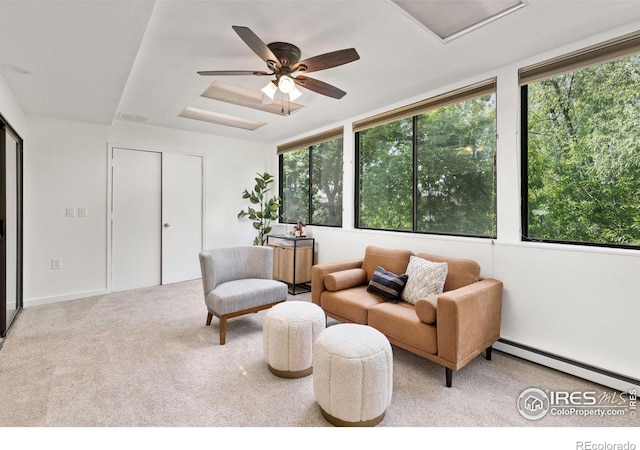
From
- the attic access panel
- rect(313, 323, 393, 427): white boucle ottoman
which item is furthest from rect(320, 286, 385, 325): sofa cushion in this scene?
the attic access panel

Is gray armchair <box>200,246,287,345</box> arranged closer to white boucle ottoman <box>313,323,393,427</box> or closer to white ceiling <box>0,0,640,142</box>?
white boucle ottoman <box>313,323,393,427</box>

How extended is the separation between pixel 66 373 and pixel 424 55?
11.8 feet

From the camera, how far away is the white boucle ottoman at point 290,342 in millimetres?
2137

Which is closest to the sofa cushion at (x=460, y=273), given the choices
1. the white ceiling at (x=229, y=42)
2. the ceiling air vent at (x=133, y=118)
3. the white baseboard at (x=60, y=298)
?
the white ceiling at (x=229, y=42)

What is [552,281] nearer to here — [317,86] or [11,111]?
[317,86]

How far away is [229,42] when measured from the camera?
225 cm

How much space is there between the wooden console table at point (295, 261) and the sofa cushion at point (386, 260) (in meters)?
1.30

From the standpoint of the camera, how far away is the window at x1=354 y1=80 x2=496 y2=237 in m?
2.84

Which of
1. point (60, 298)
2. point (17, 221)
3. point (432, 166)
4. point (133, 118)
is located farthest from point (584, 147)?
point (60, 298)

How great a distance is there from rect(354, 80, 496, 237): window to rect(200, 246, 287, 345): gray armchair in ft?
4.92

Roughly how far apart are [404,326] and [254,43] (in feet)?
7.04

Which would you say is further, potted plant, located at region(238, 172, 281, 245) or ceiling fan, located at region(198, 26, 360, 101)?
potted plant, located at region(238, 172, 281, 245)
